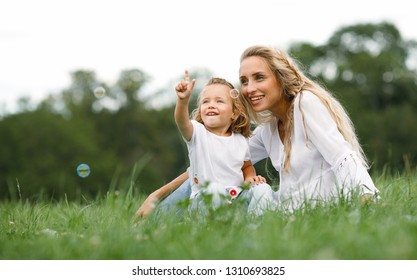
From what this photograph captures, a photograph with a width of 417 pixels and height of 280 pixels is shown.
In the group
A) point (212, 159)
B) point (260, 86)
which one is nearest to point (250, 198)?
point (212, 159)

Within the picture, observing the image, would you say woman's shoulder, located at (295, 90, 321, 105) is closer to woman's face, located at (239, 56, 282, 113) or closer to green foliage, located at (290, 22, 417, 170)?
woman's face, located at (239, 56, 282, 113)

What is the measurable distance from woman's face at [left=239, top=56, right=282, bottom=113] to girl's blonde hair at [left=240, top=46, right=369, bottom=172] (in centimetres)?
5

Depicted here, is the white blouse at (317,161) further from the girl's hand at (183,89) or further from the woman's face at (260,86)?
the girl's hand at (183,89)

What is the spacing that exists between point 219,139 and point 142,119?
39354 millimetres

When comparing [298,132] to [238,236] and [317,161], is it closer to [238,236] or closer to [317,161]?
[317,161]

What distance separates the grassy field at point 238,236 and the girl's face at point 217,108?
1.30 metres

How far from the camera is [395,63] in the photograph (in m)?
40.1

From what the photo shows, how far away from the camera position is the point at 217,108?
490 cm

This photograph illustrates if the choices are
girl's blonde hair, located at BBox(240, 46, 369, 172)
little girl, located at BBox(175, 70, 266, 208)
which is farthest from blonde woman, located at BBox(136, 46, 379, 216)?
little girl, located at BBox(175, 70, 266, 208)

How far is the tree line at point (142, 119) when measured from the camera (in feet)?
117

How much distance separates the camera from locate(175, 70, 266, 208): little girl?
4.68 meters

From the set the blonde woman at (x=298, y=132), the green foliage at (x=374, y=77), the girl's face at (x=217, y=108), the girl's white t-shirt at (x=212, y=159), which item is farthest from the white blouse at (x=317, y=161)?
the green foliage at (x=374, y=77)
